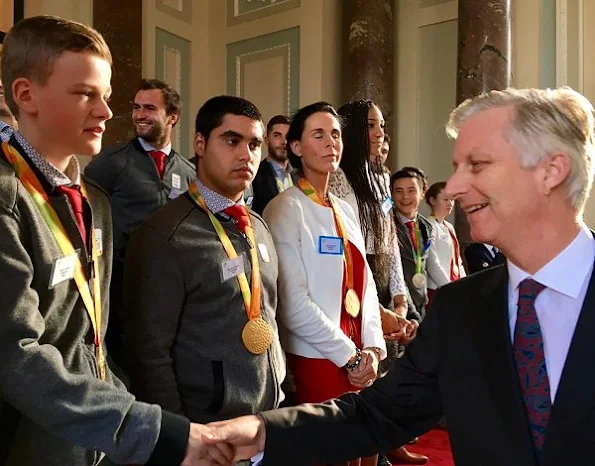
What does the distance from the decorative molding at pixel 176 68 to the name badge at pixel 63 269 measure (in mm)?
5880

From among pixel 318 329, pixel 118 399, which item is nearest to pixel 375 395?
pixel 118 399

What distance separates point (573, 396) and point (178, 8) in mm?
7022

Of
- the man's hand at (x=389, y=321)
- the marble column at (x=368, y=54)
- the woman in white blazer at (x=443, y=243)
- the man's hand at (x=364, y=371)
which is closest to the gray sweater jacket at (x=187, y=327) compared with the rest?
the man's hand at (x=364, y=371)

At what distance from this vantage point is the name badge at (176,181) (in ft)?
10.5

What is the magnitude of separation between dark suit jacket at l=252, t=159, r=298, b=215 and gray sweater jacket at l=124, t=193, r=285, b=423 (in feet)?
5.68

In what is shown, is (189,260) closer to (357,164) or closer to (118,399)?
(118,399)

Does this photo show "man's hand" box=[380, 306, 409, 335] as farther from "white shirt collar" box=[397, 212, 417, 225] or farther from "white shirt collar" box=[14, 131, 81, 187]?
"white shirt collar" box=[14, 131, 81, 187]

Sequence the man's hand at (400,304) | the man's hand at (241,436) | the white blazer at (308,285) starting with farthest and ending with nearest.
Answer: the man's hand at (400,304) → the white blazer at (308,285) → the man's hand at (241,436)

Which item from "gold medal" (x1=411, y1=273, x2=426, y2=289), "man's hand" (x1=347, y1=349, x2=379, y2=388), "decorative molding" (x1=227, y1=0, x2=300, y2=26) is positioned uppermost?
"decorative molding" (x1=227, y1=0, x2=300, y2=26)

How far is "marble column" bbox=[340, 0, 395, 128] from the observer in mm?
6824

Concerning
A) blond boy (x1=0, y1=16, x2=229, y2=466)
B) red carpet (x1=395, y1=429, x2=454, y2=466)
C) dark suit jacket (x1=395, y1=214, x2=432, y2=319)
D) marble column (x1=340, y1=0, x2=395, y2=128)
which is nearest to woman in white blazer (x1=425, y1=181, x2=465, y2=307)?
dark suit jacket (x1=395, y1=214, x2=432, y2=319)

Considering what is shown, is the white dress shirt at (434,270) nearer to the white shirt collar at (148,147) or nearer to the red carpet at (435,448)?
the red carpet at (435,448)

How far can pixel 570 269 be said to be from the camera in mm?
1382

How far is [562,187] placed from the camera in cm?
141
